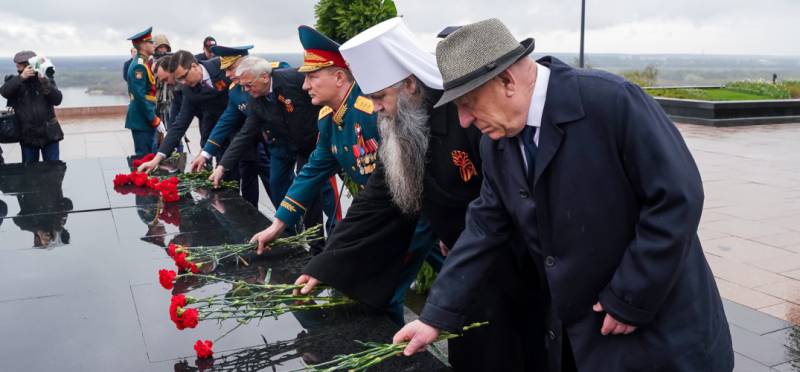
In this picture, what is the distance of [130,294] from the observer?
3445 millimetres

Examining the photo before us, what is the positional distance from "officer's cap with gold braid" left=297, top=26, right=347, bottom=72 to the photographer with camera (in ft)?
19.4

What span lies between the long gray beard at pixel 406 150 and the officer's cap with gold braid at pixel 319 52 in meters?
0.84

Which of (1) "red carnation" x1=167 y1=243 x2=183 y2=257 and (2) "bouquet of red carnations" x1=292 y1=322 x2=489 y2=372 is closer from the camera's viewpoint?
(2) "bouquet of red carnations" x1=292 y1=322 x2=489 y2=372

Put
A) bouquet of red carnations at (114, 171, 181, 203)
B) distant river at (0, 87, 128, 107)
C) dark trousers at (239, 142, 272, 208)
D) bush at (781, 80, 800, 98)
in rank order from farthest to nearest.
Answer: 1. distant river at (0, 87, 128, 107)
2. bush at (781, 80, 800, 98)
3. dark trousers at (239, 142, 272, 208)
4. bouquet of red carnations at (114, 171, 181, 203)

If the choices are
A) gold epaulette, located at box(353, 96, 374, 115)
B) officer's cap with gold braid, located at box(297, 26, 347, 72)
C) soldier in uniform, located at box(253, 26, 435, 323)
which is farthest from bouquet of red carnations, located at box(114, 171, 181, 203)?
gold epaulette, located at box(353, 96, 374, 115)

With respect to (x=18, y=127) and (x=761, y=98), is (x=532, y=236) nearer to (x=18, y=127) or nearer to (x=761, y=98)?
(x=18, y=127)

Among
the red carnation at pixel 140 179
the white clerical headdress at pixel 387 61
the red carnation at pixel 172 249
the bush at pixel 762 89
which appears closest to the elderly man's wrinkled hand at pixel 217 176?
the red carnation at pixel 140 179

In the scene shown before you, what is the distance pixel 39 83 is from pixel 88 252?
17.5ft

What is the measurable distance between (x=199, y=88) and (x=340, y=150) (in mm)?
3521

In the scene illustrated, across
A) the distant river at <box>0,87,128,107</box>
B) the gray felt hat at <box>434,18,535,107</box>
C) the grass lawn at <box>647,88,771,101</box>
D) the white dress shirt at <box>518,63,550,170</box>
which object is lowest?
the grass lawn at <box>647,88,771,101</box>

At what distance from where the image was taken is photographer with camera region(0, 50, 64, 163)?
28.4 ft

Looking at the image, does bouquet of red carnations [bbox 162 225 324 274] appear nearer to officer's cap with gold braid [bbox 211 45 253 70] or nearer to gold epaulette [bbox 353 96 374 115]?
gold epaulette [bbox 353 96 374 115]

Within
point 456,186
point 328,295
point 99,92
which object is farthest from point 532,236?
point 99,92

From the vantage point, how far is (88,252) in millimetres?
4195
